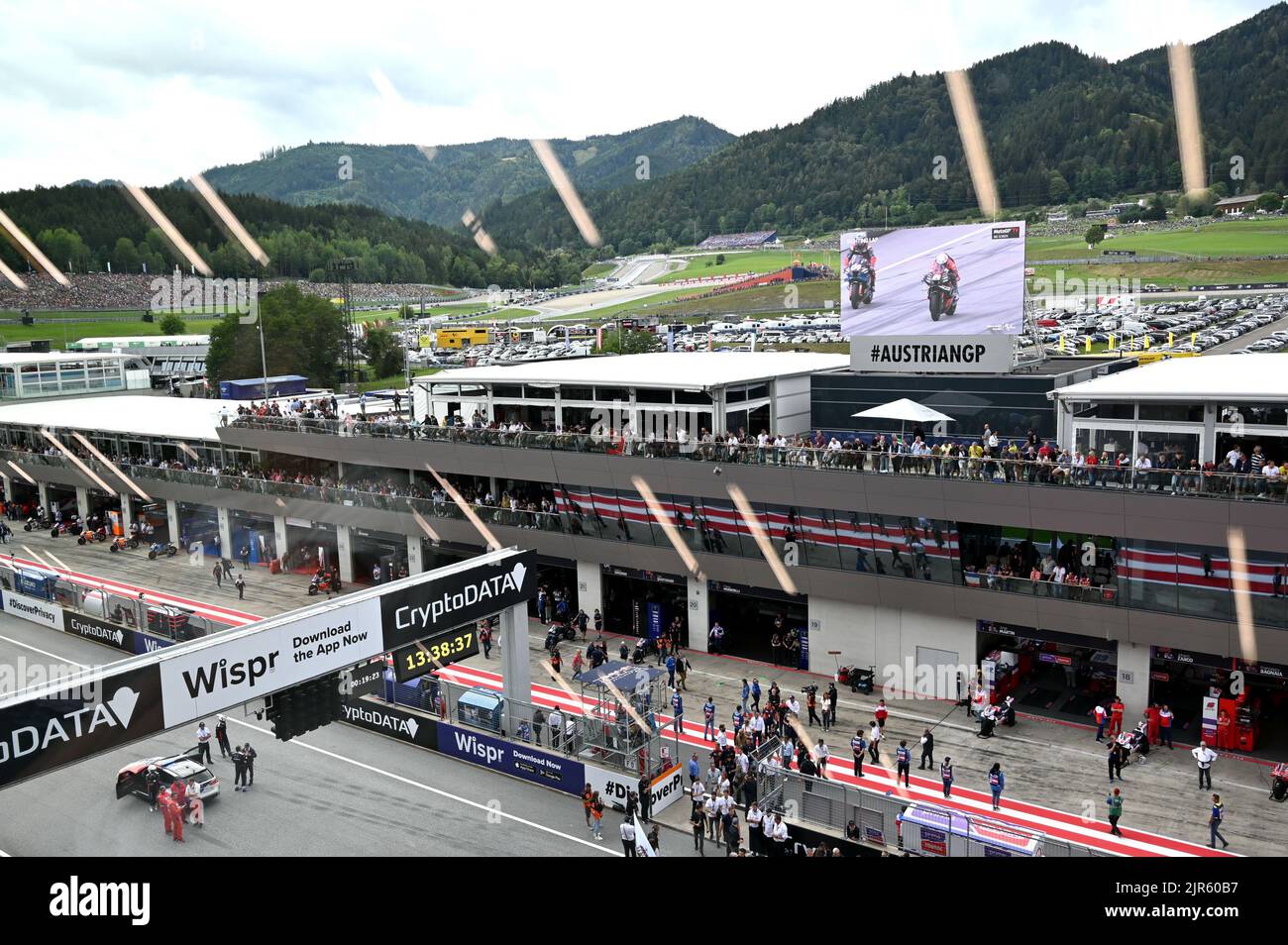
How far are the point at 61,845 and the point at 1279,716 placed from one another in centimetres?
2767

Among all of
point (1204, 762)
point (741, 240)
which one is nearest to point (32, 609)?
point (1204, 762)

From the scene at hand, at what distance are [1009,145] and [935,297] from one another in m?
139

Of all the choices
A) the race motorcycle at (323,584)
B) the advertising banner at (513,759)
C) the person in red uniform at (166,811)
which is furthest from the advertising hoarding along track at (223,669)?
the race motorcycle at (323,584)

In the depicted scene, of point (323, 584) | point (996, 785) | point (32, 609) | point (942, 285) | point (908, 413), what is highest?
point (942, 285)

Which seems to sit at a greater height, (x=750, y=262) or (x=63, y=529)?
(x=750, y=262)

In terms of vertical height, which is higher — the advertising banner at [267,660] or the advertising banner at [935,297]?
the advertising banner at [935,297]

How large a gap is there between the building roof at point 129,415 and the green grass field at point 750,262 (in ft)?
315

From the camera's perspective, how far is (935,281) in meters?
35.2

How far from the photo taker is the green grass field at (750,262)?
14659 cm

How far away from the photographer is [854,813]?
A: 18.4 m

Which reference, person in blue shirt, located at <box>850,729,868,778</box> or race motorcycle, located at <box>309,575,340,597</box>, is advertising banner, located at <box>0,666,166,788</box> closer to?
person in blue shirt, located at <box>850,729,868,778</box>

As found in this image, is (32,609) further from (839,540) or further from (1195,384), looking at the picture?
(1195,384)

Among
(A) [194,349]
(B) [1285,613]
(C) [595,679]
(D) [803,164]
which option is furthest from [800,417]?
(D) [803,164]

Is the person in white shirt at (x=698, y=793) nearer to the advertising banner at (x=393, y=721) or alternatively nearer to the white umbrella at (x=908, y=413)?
A: the advertising banner at (x=393, y=721)
